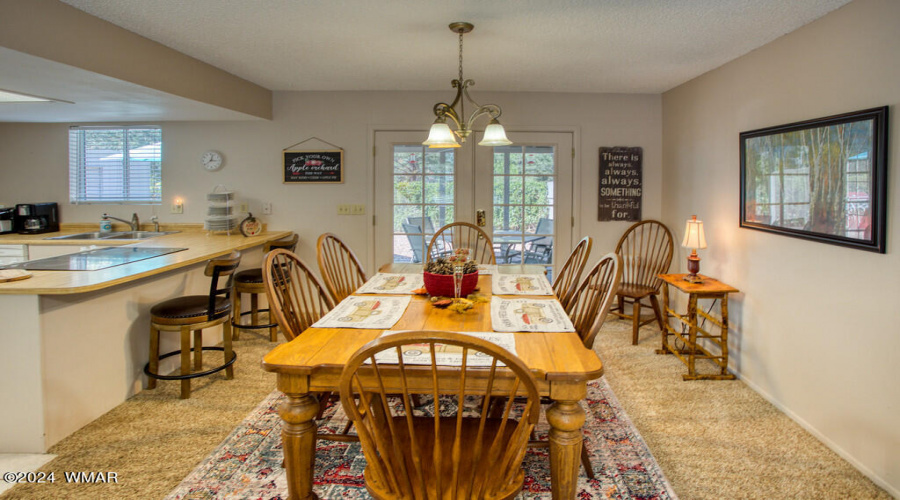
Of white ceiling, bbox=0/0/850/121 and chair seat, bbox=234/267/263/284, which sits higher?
white ceiling, bbox=0/0/850/121

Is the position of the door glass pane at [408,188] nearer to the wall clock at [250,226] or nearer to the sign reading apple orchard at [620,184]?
the wall clock at [250,226]

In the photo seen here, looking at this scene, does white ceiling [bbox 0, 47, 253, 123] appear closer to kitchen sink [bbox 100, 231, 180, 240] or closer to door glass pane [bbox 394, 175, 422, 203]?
kitchen sink [bbox 100, 231, 180, 240]

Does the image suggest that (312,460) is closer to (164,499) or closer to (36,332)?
(164,499)

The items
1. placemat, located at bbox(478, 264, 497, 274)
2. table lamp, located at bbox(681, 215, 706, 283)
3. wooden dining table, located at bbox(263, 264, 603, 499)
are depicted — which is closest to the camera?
wooden dining table, located at bbox(263, 264, 603, 499)

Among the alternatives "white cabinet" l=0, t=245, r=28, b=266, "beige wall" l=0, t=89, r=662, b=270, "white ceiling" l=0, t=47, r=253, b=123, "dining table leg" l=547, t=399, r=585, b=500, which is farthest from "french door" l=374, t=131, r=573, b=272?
"dining table leg" l=547, t=399, r=585, b=500

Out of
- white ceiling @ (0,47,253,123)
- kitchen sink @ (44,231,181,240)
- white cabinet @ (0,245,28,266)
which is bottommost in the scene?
white cabinet @ (0,245,28,266)

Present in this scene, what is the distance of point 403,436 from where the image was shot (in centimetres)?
167

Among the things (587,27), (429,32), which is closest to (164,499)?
(429,32)

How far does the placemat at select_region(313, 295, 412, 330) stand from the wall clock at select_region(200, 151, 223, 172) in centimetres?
289

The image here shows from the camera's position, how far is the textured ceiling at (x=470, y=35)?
2.51m

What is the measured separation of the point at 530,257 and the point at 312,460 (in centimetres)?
335

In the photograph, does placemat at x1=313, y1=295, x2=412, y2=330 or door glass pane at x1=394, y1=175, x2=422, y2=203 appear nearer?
placemat at x1=313, y1=295, x2=412, y2=330

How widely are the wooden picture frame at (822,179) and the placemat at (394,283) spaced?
2012 mm

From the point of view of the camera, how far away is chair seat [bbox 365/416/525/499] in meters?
1.41
